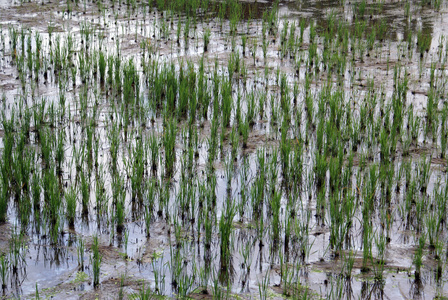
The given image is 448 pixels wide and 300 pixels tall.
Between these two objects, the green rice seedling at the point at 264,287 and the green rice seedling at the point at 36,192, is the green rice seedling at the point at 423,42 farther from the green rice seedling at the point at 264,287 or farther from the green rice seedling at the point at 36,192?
the green rice seedling at the point at 36,192

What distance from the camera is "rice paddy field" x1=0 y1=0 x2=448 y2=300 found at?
3.55 metres

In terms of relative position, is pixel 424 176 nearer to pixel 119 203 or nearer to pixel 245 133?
pixel 245 133

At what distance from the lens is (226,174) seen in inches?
194

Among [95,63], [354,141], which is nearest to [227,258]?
[354,141]

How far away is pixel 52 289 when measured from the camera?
3424 mm

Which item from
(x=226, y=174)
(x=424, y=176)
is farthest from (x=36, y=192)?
(x=424, y=176)

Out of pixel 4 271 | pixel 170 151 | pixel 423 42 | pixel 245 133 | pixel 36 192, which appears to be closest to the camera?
pixel 4 271

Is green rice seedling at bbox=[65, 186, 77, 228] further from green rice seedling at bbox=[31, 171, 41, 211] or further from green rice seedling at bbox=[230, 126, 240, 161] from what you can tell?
green rice seedling at bbox=[230, 126, 240, 161]

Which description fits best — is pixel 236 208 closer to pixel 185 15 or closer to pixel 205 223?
pixel 205 223

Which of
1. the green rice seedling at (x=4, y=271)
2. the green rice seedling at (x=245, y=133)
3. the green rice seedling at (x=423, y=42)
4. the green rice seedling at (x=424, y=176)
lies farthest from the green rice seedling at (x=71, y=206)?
the green rice seedling at (x=423, y=42)

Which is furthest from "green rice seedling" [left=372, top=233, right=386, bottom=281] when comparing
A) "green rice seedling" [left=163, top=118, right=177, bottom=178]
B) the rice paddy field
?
"green rice seedling" [left=163, top=118, right=177, bottom=178]

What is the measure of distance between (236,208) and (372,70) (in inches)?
170

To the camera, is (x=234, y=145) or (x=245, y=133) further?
(x=245, y=133)

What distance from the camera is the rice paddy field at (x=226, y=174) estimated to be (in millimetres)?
3555
